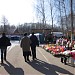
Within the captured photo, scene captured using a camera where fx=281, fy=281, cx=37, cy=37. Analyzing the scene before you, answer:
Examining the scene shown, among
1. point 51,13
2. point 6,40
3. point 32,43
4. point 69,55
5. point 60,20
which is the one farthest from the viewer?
point 51,13

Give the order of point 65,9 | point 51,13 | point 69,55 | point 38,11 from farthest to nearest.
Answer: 1. point 38,11
2. point 51,13
3. point 65,9
4. point 69,55

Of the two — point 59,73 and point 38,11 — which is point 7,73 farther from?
point 38,11

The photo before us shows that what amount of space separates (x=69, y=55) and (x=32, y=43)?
4.47 m

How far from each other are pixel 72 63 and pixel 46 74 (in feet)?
10.5

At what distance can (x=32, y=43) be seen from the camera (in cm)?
1880

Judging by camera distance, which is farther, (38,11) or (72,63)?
(38,11)

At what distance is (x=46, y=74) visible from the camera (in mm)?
12359

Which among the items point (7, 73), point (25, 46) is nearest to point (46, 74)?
point (7, 73)

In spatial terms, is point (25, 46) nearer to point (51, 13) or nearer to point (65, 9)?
point (65, 9)

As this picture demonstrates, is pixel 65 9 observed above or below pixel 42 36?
above

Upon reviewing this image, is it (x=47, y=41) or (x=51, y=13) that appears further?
(x=51, y=13)

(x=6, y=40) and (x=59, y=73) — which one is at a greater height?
(x=6, y=40)

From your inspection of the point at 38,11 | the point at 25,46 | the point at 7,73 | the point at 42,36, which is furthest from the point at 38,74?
the point at 38,11

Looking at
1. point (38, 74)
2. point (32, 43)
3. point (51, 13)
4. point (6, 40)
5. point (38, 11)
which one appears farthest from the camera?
point (38, 11)
